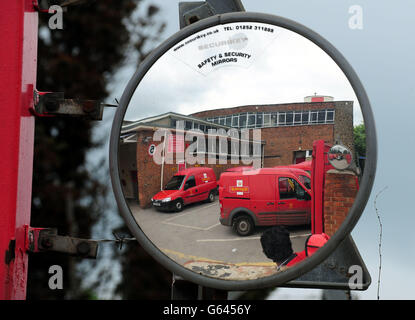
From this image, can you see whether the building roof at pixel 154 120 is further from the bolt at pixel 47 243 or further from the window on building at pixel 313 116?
the bolt at pixel 47 243

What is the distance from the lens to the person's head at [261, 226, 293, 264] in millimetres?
945

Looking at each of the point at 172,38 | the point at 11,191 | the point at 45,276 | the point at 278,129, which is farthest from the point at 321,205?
the point at 45,276

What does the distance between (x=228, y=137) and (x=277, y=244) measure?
0.97ft

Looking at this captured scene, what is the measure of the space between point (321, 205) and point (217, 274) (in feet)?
0.98

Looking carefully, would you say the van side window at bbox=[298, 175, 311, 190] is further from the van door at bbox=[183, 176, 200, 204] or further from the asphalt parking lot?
the van door at bbox=[183, 176, 200, 204]

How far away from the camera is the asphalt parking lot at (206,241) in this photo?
3.19 feet

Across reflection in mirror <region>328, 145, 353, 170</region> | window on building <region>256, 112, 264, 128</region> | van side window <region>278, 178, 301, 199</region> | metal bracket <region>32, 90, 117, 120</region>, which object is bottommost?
van side window <region>278, 178, 301, 199</region>

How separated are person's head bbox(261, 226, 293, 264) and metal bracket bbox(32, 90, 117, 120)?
22.9 inches

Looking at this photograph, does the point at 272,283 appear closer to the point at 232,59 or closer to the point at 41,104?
the point at 232,59

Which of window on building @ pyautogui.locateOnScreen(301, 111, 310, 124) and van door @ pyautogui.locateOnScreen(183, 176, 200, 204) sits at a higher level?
window on building @ pyautogui.locateOnScreen(301, 111, 310, 124)
